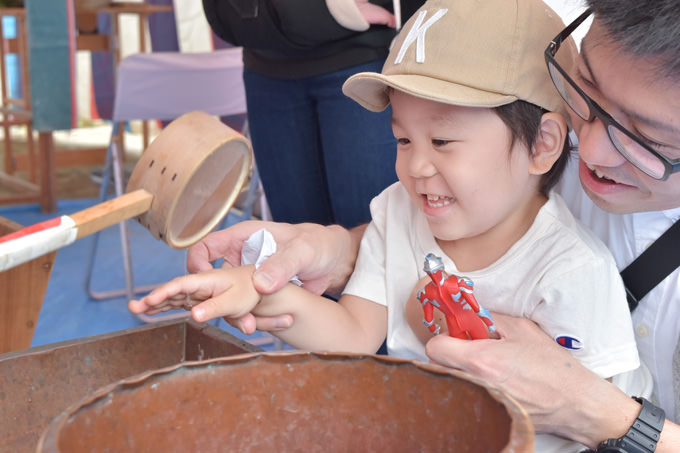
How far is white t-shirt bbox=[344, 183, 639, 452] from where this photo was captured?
105 centimetres

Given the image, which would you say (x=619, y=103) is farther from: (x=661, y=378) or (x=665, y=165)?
(x=661, y=378)

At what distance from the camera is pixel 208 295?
38.1 inches

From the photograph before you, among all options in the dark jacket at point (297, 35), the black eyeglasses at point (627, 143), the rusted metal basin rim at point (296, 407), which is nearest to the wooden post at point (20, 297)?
the rusted metal basin rim at point (296, 407)

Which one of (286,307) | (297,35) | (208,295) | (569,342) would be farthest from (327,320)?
(297,35)

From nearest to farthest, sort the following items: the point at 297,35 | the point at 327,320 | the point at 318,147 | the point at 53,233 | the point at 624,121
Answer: the point at 53,233
the point at 624,121
the point at 327,320
the point at 297,35
the point at 318,147

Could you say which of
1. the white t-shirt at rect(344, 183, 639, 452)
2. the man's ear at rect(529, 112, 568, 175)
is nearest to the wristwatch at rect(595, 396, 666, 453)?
the white t-shirt at rect(344, 183, 639, 452)

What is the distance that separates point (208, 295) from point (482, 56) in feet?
1.62

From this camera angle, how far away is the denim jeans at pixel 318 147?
1.70 metres

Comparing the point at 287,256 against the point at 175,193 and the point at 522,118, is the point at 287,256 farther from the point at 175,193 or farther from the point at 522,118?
the point at 522,118

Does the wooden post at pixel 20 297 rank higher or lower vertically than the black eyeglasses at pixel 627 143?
lower

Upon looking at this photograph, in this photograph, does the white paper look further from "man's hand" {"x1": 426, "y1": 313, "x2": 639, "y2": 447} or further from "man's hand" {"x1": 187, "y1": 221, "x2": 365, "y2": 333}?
"man's hand" {"x1": 426, "y1": 313, "x2": 639, "y2": 447}

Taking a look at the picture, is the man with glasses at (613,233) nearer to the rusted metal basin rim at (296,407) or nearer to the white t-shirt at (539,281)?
the white t-shirt at (539,281)

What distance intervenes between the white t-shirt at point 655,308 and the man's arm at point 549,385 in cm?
15

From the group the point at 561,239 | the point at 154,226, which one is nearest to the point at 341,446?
the point at 154,226
